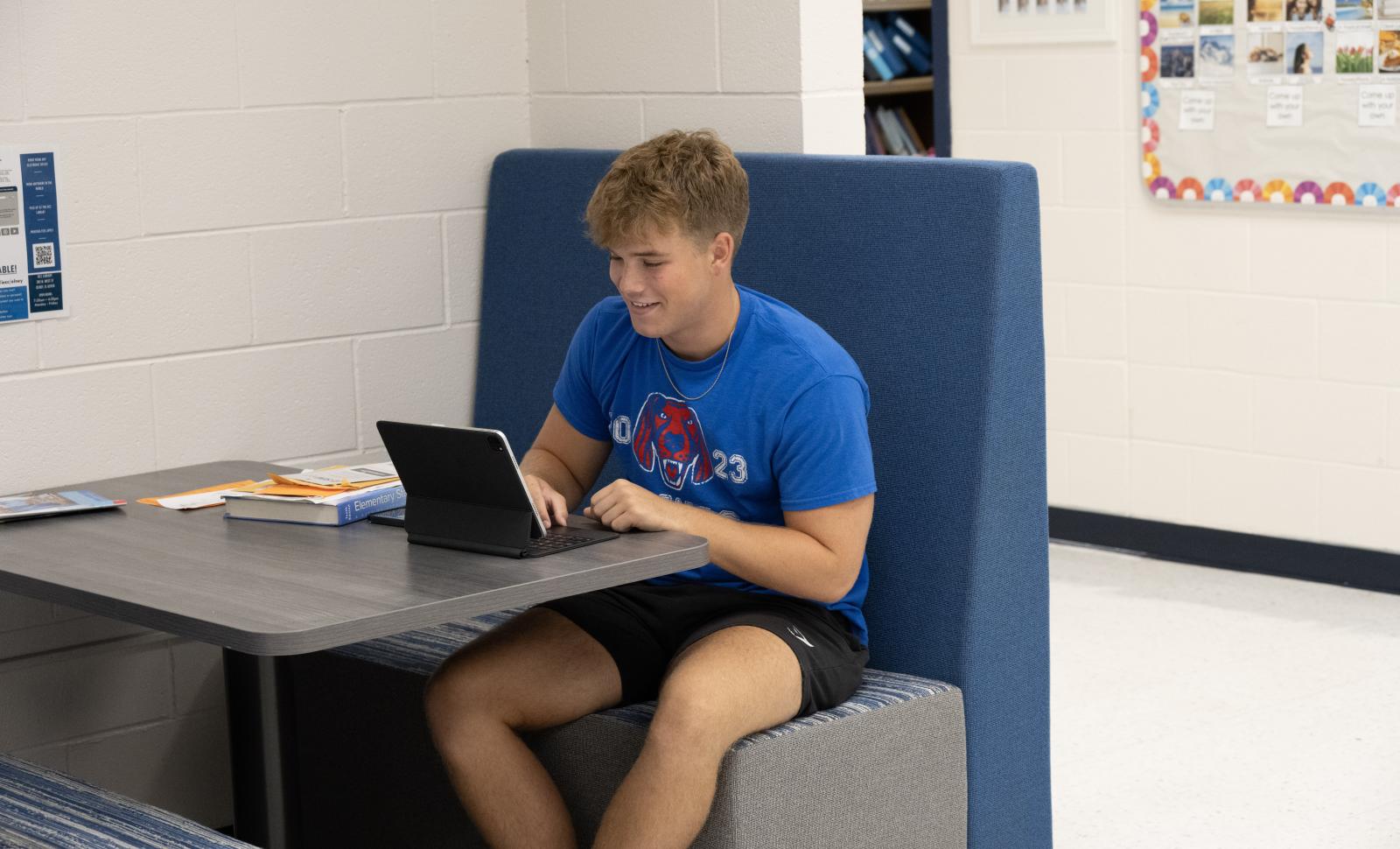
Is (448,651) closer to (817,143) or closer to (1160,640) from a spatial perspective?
(817,143)

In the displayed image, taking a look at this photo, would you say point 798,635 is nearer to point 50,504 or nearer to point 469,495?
point 469,495

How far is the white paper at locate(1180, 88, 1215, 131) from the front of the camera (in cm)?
494

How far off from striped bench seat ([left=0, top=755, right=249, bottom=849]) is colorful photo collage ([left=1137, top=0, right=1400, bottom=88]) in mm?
3492

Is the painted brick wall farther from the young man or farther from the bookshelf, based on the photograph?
the bookshelf

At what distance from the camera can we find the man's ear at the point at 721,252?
2.58 m

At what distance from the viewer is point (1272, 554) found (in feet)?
16.4

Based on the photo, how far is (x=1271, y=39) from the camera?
4789 mm

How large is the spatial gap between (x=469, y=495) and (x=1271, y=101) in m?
3.11

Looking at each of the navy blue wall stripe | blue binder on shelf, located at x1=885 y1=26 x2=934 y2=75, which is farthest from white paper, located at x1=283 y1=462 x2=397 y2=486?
blue binder on shelf, located at x1=885 y1=26 x2=934 y2=75

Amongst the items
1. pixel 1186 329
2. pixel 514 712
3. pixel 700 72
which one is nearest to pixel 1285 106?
pixel 1186 329

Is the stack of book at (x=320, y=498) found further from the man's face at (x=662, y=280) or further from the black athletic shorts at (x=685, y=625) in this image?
the man's face at (x=662, y=280)

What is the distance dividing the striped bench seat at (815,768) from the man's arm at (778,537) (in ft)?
0.65

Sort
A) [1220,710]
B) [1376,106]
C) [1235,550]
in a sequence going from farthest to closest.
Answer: [1235,550], [1376,106], [1220,710]

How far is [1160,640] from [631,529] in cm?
233
